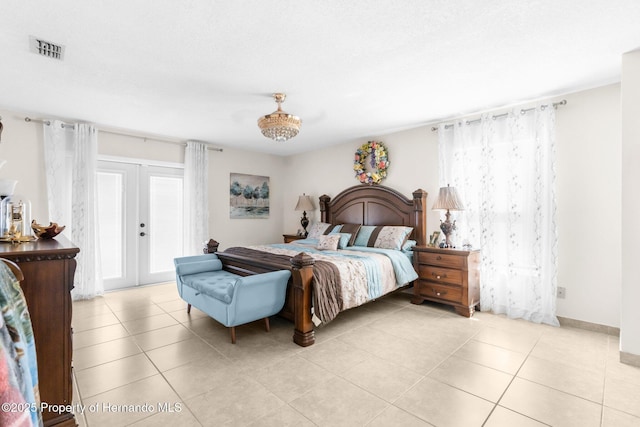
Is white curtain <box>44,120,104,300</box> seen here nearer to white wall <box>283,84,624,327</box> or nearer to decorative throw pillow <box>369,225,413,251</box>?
decorative throw pillow <box>369,225,413,251</box>

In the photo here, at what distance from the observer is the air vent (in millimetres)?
2230

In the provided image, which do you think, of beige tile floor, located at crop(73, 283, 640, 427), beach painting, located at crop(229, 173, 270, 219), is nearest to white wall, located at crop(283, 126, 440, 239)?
beach painting, located at crop(229, 173, 270, 219)

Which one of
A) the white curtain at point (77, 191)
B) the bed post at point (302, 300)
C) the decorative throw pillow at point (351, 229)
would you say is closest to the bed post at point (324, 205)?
Answer: the decorative throw pillow at point (351, 229)

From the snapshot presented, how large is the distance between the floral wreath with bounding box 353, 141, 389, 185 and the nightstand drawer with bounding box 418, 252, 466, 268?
1518 mm

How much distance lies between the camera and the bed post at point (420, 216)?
14.2 ft

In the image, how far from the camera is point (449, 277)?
3.70 meters

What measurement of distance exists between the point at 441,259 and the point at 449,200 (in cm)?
75

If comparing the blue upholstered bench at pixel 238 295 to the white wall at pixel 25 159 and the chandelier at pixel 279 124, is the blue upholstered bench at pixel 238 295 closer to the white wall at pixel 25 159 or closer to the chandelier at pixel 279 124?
the chandelier at pixel 279 124

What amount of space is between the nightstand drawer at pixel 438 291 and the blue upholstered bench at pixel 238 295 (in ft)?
6.43

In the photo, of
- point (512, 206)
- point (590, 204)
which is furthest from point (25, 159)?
point (590, 204)

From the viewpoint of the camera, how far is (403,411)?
1.84 meters

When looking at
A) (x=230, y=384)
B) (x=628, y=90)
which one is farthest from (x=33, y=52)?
(x=628, y=90)

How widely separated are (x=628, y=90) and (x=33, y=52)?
4785 millimetres

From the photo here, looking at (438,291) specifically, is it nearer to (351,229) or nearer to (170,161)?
(351,229)
